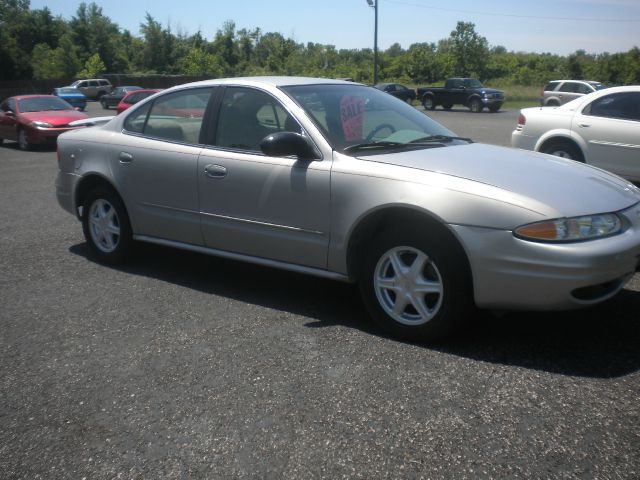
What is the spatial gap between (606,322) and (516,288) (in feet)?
3.37

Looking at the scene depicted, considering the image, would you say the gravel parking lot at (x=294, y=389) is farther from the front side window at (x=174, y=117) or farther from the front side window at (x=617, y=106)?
the front side window at (x=617, y=106)

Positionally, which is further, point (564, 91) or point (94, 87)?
point (94, 87)

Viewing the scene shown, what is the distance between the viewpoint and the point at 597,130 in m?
9.04

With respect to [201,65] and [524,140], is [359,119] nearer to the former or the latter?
[524,140]

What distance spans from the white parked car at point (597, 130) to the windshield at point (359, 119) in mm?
4510

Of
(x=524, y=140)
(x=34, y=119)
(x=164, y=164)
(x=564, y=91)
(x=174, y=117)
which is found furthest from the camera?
(x=564, y=91)

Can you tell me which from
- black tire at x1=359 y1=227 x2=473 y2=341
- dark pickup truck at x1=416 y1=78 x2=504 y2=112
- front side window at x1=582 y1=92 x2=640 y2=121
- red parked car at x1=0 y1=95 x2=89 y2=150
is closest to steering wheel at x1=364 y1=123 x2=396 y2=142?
black tire at x1=359 y1=227 x2=473 y2=341

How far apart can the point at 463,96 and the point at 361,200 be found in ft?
113

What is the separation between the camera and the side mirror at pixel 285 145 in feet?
14.5

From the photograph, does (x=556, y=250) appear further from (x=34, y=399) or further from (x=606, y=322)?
(x=34, y=399)

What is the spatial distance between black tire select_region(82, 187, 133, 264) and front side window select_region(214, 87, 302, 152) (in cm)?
125

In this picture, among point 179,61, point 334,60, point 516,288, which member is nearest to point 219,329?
point 516,288

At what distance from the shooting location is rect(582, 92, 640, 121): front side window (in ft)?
28.8

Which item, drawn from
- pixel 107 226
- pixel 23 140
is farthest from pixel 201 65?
pixel 107 226
